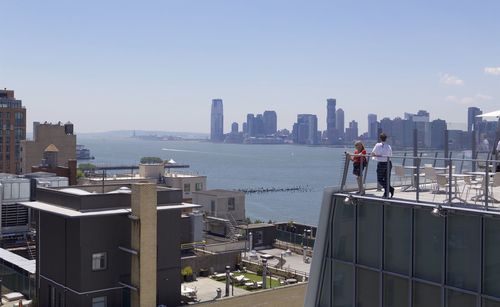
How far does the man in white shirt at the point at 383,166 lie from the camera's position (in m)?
11.1

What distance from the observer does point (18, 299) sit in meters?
31.1

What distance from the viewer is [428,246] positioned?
9.80 meters

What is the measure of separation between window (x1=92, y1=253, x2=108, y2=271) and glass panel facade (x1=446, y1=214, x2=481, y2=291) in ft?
65.8

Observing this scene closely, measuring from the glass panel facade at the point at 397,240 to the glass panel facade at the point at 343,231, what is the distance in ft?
2.41

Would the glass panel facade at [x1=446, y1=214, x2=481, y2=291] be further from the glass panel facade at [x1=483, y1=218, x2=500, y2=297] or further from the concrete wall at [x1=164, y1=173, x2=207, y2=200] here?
the concrete wall at [x1=164, y1=173, x2=207, y2=200]

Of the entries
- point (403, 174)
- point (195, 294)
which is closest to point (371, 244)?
point (403, 174)

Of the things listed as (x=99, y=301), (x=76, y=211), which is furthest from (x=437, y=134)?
(x=99, y=301)

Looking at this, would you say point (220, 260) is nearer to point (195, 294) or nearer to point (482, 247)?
point (195, 294)

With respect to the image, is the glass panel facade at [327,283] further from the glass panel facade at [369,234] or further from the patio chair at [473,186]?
the patio chair at [473,186]

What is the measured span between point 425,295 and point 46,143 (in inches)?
3982

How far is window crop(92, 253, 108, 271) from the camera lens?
2704 cm

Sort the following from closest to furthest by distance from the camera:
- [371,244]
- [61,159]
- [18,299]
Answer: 1. [371,244]
2. [18,299]
3. [61,159]

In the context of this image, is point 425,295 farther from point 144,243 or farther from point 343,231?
point 144,243

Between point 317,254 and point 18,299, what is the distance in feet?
78.2
